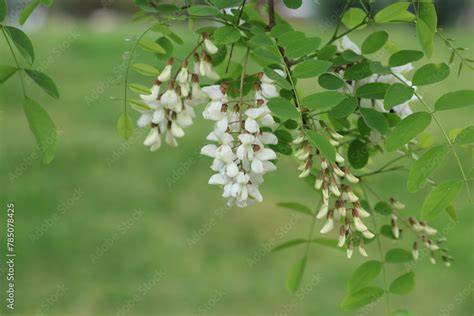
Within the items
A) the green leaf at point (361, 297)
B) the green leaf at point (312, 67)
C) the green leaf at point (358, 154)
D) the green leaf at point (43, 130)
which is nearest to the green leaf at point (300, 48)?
the green leaf at point (312, 67)

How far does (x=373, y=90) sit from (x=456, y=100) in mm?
113

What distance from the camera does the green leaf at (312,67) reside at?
2.73 feet

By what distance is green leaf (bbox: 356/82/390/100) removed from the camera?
0.90 meters

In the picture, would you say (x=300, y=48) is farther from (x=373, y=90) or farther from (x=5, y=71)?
(x=5, y=71)

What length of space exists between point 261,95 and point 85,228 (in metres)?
2.11

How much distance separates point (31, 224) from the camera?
2746mm

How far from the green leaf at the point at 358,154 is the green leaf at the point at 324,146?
26 cm

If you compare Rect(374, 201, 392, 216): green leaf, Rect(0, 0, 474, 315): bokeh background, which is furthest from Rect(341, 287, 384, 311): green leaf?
Rect(0, 0, 474, 315): bokeh background

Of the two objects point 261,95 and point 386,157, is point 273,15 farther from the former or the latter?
point 386,157

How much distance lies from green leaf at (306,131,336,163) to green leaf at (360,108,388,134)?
5.7 inches

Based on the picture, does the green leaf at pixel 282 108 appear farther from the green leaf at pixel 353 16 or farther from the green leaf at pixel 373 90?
the green leaf at pixel 353 16

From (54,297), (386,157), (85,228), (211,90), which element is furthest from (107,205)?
(211,90)

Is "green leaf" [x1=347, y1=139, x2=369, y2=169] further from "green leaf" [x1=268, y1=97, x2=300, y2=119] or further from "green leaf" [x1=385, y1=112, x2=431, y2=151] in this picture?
"green leaf" [x1=268, y1=97, x2=300, y2=119]

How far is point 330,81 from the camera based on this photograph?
2.98 ft
